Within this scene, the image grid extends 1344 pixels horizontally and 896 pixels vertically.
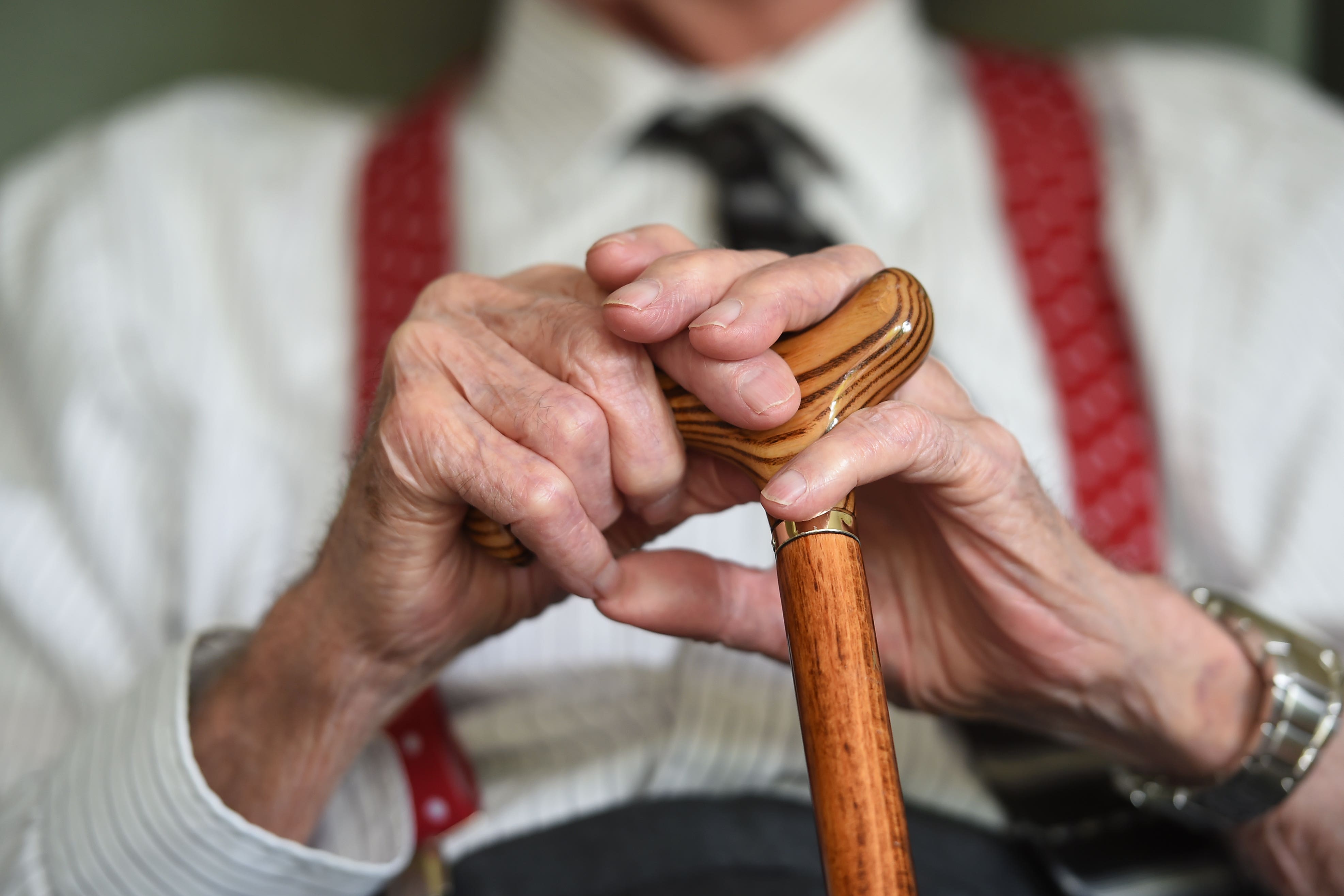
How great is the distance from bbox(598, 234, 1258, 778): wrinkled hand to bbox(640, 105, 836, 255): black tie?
315 millimetres

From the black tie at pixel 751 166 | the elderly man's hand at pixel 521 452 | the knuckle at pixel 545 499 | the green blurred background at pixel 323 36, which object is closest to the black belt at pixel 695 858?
the elderly man's hand at pixel 521 452

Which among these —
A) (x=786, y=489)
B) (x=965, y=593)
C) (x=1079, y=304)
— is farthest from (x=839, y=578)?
(x=1079, y=304)

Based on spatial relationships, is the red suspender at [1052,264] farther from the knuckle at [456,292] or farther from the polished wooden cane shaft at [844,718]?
the polished wooden cane shaft at [844,718]

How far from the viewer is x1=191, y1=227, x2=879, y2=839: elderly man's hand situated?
0.39m

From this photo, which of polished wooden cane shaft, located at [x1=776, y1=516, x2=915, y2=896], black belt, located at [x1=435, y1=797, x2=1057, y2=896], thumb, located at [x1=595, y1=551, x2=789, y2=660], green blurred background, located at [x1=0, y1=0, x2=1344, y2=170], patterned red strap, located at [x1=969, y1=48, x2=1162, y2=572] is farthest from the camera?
green blurred background, located at [x1=0, y1=0, x2=1344, y2=170]

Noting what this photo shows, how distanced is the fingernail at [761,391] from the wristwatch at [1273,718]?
0.29 m

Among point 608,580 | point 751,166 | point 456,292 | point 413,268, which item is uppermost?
point 751,166

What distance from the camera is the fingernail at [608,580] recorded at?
0.42m

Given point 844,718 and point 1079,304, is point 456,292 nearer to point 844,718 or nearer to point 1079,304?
point 844,718

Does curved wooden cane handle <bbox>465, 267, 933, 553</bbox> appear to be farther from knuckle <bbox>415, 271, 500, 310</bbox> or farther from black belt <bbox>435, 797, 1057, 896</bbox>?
black belt <bbox>435, 797, 1057, 896</bbox>

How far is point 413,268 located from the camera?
77 cm

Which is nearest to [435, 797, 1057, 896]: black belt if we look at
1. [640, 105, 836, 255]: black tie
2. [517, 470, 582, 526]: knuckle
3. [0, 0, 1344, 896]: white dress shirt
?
[0, 0, 1344, 896]: white dress shirt

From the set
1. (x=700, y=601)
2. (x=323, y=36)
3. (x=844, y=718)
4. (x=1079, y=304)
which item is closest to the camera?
(x=844, y=718)

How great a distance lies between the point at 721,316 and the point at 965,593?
0.59 feet
